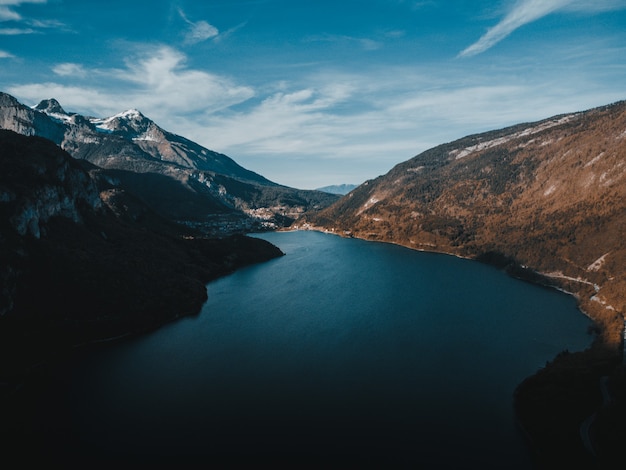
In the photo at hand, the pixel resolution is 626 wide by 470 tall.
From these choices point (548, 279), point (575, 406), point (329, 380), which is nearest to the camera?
point (575, 406)

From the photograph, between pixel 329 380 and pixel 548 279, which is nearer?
pixel 329 380

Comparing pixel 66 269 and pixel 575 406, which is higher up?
pixel 66 269

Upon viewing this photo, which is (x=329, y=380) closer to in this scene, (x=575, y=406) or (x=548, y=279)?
(x=575, y=406)

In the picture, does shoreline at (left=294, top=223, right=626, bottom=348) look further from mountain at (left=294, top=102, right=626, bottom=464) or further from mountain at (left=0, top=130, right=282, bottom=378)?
mountain at (left=0, top=130, right=282, bottom=378)

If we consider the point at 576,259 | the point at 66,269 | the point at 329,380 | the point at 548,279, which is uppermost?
the point at 66,269

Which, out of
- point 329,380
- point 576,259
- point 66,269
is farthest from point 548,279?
point 66,269

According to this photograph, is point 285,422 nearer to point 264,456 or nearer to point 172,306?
point 264,456

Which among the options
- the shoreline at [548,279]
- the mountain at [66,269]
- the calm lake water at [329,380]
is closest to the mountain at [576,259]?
the shoreline at [548,279]

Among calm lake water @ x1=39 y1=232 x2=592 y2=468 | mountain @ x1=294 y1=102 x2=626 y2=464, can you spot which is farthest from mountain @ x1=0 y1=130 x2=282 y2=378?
mountain @ x1=294 y1=102 x2=626 y2=464

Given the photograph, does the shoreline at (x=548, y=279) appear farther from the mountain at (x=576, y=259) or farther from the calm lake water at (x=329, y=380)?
the calm lake water at (x=329, y=380)
